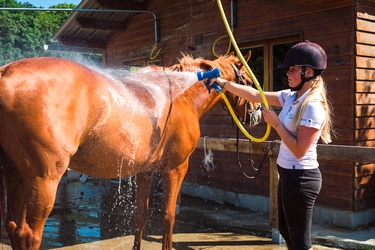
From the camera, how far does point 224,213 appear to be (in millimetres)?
6355

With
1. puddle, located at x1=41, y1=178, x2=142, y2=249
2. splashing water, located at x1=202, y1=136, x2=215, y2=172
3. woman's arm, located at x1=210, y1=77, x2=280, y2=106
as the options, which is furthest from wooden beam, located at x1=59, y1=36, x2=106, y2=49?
woman's arm, located at x1=210, y1=77, x2=280, y2=106

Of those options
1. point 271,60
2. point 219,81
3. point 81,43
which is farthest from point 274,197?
point 81,43

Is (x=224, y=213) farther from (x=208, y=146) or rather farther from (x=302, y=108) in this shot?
(x=302, y=108)

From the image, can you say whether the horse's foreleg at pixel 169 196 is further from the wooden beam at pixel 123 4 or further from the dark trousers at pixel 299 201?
the wooden beam at pixel 123 4

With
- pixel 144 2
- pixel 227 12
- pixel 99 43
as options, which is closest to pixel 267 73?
pixel 227 12

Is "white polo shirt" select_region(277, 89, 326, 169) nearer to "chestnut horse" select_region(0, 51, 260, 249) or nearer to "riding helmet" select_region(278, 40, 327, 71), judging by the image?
"riding helmet" select_region(278, 40, 327, 71)

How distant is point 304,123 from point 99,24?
24.6ft

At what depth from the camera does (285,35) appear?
5.98 m

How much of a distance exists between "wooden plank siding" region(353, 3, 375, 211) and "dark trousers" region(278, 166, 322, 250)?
2.92m

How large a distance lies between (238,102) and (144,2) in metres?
5.38

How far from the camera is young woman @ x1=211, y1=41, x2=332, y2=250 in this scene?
246 cm

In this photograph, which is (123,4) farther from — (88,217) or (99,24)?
(88,217)

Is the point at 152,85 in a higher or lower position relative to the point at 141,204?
higher

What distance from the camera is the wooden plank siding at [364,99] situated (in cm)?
518
